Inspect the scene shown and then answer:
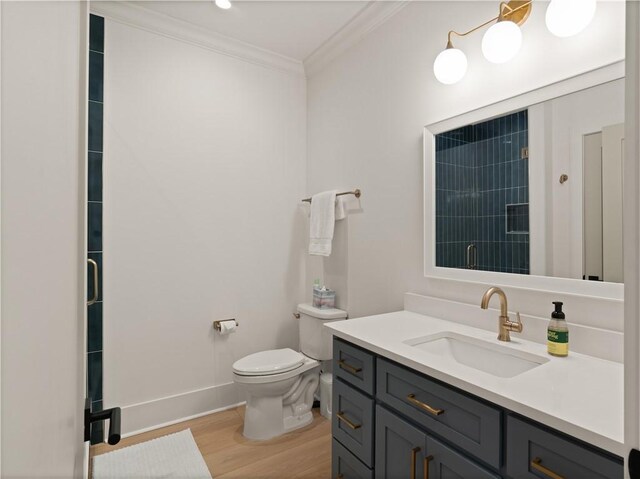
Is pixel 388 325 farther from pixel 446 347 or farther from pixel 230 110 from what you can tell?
pixel 230 110

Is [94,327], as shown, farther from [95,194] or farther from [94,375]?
[95,194]

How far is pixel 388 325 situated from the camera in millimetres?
1644

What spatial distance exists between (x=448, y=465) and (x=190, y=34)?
2.76 m

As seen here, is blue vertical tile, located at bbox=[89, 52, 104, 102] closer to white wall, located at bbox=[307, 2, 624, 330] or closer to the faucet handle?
white wall, located at bbox=[307, 2, 624, 330]

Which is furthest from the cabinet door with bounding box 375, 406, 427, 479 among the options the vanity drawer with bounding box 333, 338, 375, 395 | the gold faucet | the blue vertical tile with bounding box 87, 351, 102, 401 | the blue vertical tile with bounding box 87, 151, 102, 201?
the blue vertical tile with bounding box 87, 151, 102, 201

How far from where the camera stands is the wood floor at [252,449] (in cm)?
182

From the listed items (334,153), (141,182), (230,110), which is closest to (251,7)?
(230,110)

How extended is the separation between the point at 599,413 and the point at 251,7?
251cm

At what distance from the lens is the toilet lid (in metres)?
2.08

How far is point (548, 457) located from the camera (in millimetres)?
842

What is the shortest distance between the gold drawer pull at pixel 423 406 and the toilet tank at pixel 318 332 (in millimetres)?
1127

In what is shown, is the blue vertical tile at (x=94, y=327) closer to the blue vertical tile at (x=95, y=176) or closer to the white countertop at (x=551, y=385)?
the blue vertical tile at (x=95, y=176)

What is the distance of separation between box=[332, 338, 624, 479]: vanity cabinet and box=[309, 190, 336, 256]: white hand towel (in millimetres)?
908

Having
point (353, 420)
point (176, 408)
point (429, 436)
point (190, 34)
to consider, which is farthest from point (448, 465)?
point (190, 34)
